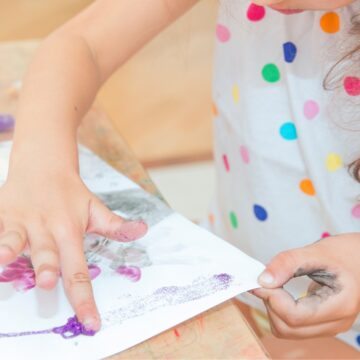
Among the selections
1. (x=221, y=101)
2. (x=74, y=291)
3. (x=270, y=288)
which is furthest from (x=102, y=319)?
(x=221, y=101)

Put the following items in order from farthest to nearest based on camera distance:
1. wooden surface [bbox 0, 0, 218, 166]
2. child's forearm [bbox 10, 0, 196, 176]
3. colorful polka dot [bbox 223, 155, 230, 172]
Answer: wooden surface [bbox 0, 0, 218, 166] → colorful polka dot [bbox 223, 155, 230, 172] → child's forearm [bbox 10, 0, 196, 176]

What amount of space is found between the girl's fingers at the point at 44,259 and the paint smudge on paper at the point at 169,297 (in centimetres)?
5

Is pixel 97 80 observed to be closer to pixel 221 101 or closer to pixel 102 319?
pixel 221 101

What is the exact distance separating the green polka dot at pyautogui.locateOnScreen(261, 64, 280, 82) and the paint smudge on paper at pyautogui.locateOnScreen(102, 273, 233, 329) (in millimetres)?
324

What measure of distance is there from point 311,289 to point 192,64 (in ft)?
3.58

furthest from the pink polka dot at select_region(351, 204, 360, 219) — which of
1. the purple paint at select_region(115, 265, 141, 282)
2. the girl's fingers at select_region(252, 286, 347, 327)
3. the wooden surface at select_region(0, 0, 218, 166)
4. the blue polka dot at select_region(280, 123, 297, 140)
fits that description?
the wooden surface at select_region(0, 0, 218, 166)

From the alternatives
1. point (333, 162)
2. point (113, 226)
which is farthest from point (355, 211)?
point (113, 226)

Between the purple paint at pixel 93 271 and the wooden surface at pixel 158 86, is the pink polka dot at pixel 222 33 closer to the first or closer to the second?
the purple paint at pixel 93 271

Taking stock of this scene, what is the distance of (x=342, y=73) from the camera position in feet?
2.33

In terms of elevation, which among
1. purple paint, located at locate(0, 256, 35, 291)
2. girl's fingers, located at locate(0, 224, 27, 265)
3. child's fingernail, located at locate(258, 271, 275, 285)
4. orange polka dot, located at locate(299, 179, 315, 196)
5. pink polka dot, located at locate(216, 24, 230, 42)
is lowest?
orange polka dot, located at locate(299, 179, 315, 196)

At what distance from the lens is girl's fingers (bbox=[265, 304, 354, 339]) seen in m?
0.57

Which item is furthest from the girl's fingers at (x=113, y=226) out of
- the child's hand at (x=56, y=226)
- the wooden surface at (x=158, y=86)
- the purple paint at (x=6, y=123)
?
the wooden surface at (x=158, y=86)

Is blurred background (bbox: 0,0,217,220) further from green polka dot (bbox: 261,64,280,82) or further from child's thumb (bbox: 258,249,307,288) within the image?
child's thumb (bbox: 258,249,307,288)

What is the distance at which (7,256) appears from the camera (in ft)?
1.74
